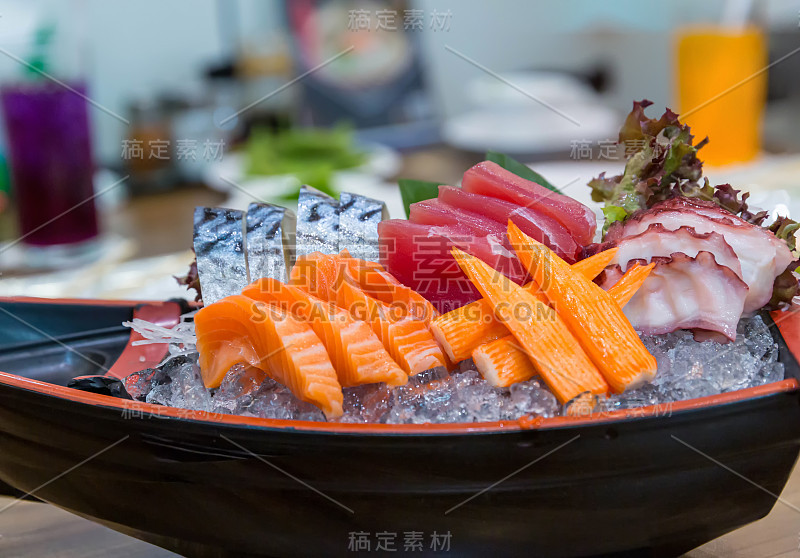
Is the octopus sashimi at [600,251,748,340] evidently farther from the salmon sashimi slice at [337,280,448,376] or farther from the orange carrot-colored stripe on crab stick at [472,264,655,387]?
the salmon sashimi slice at [337,280,448,376]

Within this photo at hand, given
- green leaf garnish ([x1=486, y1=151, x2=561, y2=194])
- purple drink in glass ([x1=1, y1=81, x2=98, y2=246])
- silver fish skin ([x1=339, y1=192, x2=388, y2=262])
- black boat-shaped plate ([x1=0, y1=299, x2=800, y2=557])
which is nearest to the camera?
black boat-shaped plate ([x1=0, y1=299, x2=800, y2=557])

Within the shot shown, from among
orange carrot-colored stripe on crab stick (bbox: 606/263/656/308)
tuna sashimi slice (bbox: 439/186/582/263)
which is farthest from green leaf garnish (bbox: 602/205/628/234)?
orange carrot-colored stripe on crab stick (bbox: 606/263/656/308)

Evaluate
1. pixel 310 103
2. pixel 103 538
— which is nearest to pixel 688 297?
pixel 103 538

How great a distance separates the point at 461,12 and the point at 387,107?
1.10m

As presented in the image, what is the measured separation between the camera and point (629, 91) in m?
5.05

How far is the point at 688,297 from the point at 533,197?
0.88 ft

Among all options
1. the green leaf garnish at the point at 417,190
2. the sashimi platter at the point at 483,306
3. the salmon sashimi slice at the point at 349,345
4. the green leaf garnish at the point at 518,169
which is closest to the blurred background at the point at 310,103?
the green leaf garnish at the point at 518,169

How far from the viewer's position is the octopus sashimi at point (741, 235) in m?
0.93

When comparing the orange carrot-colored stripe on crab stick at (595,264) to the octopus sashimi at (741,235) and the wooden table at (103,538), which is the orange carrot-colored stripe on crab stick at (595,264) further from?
the wooden table at (103,538)

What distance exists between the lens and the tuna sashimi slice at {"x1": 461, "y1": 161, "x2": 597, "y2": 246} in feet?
Result: 3.43

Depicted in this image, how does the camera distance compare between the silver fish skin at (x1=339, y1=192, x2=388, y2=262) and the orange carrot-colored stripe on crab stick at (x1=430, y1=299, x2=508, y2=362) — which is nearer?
the orange carrot-colored stripe on crab stick at (x1=430, y1=299, x2=508, y2=362)

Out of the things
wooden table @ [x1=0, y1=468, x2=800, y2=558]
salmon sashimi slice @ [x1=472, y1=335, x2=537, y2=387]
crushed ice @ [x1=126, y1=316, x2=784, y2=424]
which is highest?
salmon sashimi slice @ [x1=472, y1=335, x2=537, y2=387]

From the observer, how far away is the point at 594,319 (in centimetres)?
86

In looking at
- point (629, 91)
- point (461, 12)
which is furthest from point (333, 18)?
point (629, 91)
